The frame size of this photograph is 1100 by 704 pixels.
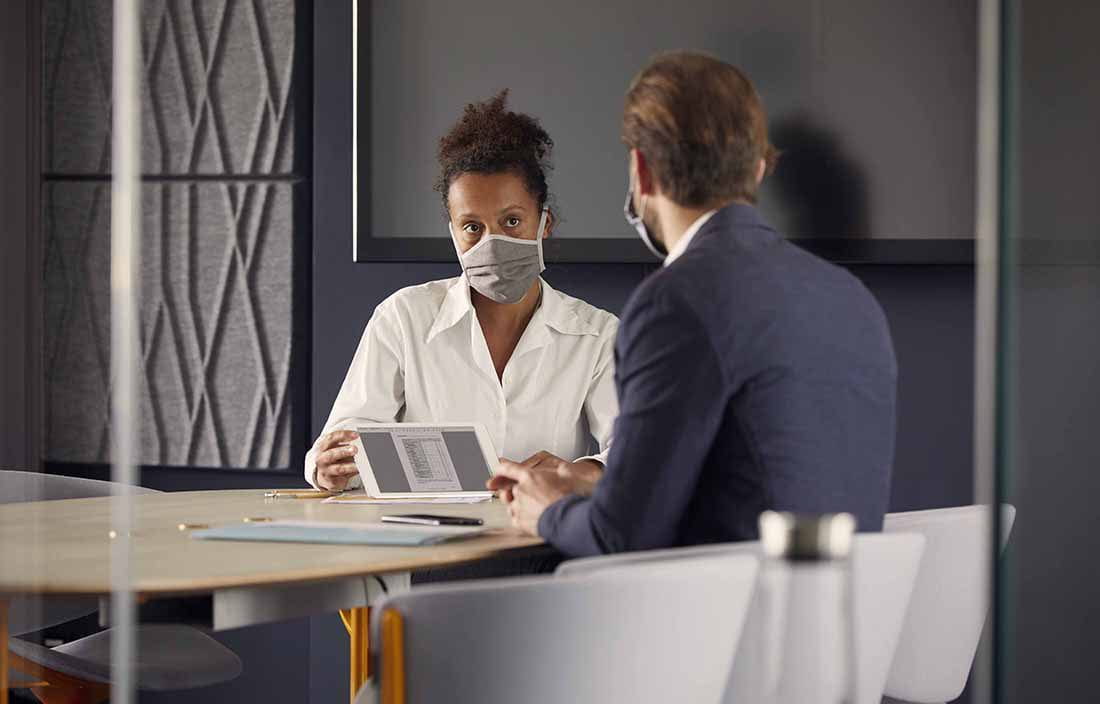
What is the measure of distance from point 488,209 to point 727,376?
140 cm

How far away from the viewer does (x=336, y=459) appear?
2.96 metres

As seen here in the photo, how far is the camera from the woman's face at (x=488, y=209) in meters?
3.29

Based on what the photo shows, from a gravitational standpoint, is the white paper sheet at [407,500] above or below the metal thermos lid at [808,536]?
below

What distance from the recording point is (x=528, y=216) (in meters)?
3.36

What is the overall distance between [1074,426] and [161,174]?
9.23 ft

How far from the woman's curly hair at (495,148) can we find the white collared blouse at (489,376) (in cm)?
26

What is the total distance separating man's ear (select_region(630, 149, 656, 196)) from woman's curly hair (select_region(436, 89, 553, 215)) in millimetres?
1065

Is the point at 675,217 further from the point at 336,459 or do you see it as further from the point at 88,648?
the point at 88,648

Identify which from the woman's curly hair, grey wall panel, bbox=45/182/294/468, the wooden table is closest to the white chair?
the wooden table

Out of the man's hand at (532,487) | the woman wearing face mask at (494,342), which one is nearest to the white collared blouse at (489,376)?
the woman wearing face mask at (494,342)

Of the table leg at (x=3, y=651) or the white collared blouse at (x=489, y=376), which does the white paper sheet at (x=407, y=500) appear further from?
the table leg at (x=3, y=651)

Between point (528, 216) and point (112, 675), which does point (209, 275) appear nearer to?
point (528, 216)

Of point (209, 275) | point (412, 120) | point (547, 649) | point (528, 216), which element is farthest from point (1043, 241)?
point (209, 275)

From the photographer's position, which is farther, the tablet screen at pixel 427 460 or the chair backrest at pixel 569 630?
the tablet screen at pixel 427 460
